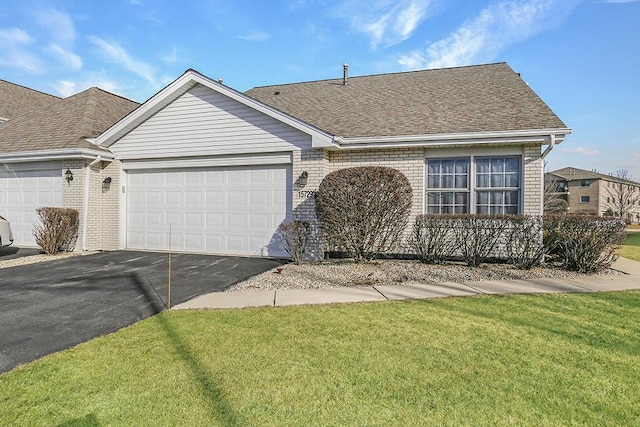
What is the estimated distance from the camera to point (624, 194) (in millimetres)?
47562

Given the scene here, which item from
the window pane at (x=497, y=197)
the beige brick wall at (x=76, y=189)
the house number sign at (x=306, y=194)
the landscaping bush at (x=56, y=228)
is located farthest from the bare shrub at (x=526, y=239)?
the landscaping bush at (x=56, y=228)

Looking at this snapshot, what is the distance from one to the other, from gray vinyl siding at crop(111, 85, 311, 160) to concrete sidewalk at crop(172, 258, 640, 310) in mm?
4876

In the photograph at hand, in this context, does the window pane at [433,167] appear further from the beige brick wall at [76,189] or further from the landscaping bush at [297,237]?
the beige brick wall at [76,189]

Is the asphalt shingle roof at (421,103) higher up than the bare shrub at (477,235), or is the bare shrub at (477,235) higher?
the asphalt shingle roof at (421,103)

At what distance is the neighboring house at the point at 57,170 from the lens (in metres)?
10.6

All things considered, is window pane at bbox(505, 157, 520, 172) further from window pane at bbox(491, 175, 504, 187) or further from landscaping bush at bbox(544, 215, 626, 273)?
landscaping bush at bbox(544, 215, 626, 273)

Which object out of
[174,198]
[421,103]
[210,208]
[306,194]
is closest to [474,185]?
[421,103]

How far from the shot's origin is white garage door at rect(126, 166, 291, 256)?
1008 centimetres

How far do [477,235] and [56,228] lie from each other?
38.3ft

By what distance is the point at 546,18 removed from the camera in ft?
31.8

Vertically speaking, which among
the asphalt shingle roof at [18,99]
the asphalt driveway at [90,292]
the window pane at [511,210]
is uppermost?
the asphalt shingle roof at [18,99]

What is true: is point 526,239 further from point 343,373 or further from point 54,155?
point 54,155

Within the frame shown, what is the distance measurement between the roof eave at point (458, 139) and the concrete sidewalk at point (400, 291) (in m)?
3.38

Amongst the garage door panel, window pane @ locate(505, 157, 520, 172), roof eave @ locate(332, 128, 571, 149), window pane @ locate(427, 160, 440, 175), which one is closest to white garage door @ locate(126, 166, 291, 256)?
the garage door panel
